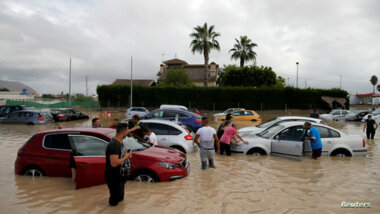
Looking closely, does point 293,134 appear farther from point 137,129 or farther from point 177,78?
point 177,78

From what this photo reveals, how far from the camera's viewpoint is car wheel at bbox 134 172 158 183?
6379 mm

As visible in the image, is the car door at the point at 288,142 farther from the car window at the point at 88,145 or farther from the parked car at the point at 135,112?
Result: the parked car at the point at 135,112

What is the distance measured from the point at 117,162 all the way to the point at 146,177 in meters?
1.94

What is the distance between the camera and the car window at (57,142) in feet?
22.0

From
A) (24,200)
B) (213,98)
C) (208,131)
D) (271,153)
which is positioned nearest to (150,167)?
(208,131)

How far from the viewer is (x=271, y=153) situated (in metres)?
9.70

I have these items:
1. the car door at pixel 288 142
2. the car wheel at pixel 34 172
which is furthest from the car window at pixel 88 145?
the car door at pixel 288 142

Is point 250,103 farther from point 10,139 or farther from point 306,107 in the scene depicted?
point 10,139

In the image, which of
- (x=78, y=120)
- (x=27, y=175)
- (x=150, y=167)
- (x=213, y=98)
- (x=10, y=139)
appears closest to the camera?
(x=150, y=167)

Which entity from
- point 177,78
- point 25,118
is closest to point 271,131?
point 25,118

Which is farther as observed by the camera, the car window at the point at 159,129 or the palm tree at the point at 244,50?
the palm tree at the point at 244,50

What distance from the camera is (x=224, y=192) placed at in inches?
247

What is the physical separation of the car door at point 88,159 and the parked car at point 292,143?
17.1 ft

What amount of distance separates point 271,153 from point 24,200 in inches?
295
